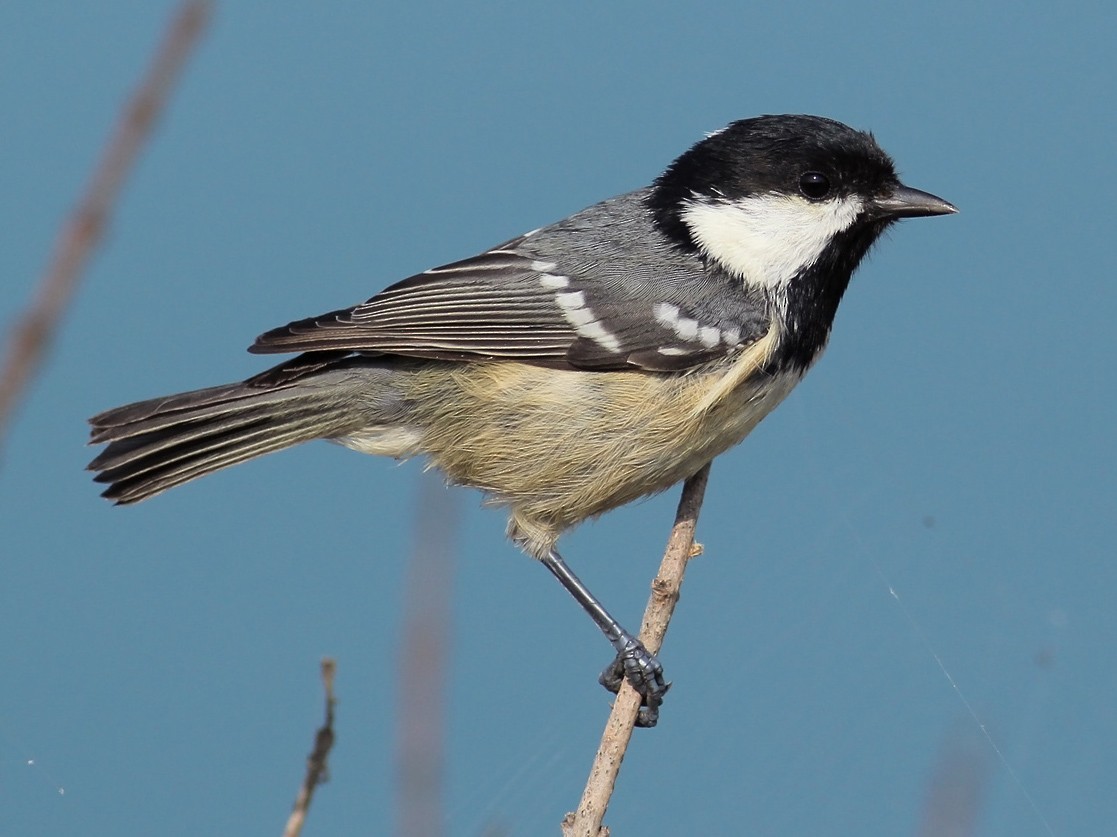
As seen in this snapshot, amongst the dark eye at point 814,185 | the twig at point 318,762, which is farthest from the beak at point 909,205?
the twig at point 318,762

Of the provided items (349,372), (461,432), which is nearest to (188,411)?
(349,372)

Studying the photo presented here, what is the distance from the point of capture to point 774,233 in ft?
9.15

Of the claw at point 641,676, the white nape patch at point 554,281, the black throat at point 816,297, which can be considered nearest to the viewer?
the claw at point 641,676

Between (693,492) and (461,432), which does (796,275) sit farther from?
(461,432)

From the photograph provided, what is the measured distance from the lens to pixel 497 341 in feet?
9.26

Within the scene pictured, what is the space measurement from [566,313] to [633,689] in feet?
3.44

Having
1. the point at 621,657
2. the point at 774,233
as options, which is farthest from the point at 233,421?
the point at 774,233

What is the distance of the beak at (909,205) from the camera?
278 centimetres

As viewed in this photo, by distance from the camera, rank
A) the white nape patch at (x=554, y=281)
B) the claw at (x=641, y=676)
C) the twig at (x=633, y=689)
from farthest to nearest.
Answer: the white nape patch at (x=554, y=281)
the claw at (x=641, y=676)
the twig at (x=633, y=689)

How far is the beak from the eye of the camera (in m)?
2.78

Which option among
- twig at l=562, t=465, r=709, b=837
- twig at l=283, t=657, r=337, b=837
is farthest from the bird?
twig at l=283, t=657, r=337, b=837

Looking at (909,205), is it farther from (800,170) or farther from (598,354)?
(598,354)

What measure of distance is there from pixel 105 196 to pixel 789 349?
7.66 ft

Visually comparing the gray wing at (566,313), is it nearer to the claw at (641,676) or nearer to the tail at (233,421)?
the tail at (233,421)
